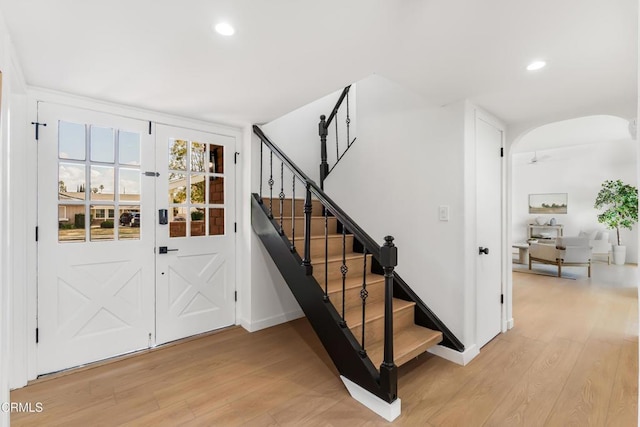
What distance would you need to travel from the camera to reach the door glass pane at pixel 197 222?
311 cm

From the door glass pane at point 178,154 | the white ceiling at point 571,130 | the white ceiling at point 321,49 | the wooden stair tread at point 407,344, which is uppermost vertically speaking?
the white ceiling at point 571,130

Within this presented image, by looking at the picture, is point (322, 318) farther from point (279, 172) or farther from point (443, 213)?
point (279, 172)

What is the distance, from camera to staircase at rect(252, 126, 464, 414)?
6.49 ft

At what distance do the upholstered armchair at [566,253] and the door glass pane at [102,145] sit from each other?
7280mm

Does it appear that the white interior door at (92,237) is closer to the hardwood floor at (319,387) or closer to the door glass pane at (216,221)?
the hardwood floor at (319,387)

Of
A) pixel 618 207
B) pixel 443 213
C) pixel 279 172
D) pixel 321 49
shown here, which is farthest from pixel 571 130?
pixel 321 49

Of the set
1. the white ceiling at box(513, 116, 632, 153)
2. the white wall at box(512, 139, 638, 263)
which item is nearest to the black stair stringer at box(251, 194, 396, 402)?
the white ceiling at box(513, 116, 632, 153)

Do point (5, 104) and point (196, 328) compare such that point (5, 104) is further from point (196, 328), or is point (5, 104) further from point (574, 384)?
point (574, 384)

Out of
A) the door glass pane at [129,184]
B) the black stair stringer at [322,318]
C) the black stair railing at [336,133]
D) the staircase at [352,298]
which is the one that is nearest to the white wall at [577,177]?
the black stair railing at [336,133]

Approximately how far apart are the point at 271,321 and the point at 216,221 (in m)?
1.28

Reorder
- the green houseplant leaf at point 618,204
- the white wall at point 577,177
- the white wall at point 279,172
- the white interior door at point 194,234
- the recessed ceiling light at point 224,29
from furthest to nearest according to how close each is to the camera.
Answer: the white wall at point 577,177 < the green houseplant leaf at point 618,204 < the white wall at point 279,172 < the white interior door at point 194,234 < the recessed ceiling light at point 224,29

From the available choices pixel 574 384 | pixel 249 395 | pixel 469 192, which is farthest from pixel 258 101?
pixel 574 384

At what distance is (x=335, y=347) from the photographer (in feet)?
7.35

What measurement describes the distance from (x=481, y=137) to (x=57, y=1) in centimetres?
309
